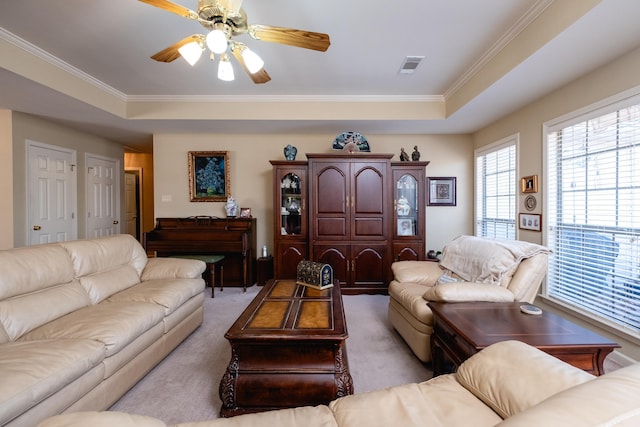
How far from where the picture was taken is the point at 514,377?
3.48 feet

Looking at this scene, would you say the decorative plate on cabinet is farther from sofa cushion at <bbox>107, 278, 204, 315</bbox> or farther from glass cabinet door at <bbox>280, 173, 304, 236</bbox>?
sofa cushion at <bbox>107, 278, 204, 315</bbox>

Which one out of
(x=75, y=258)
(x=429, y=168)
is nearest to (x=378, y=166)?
(x=429, y=168)

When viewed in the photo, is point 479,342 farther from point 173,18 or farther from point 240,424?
point 173,18

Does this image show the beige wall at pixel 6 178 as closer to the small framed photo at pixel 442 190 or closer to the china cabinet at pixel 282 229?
the china cabinet at pixel 282 229

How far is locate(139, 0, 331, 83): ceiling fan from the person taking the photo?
1.73m

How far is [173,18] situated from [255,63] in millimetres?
849

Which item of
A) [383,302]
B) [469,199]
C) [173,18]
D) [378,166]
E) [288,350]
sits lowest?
[383,302]

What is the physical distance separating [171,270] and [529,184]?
3934mm

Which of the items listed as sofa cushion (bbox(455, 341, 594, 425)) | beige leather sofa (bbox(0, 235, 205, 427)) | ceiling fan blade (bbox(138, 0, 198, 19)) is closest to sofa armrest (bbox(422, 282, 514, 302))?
sofa cushion (bbox(455, 341, 594, 425))

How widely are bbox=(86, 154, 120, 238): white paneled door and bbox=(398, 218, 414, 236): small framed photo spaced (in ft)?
16.1

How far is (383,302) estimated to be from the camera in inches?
145

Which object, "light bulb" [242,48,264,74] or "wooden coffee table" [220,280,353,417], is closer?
"wooden coffee table" [220,280,353,417]

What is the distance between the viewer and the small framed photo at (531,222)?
3.15 meters

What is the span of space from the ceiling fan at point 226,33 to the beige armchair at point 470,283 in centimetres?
194
